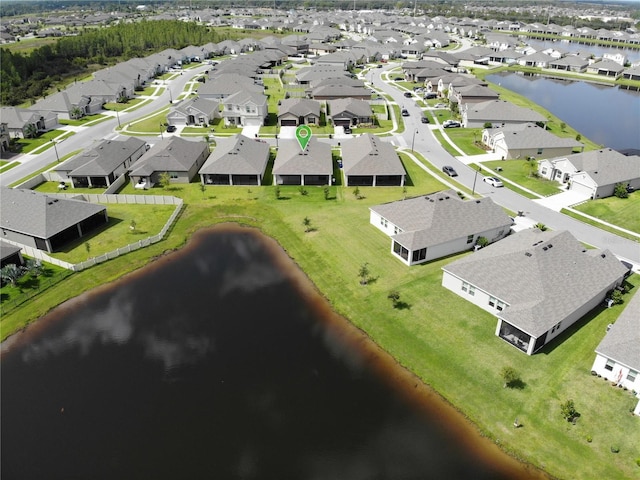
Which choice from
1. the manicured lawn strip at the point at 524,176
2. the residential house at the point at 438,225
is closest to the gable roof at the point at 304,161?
the residential house at the point at 438,225

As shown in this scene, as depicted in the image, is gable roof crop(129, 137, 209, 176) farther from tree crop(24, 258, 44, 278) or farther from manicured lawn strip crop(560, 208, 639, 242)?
manicured lawn strip crop(560, 208, 639, 242)

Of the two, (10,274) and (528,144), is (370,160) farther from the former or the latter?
(10,274)

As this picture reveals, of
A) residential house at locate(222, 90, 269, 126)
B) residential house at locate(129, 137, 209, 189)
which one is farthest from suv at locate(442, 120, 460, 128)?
residential house at locate(129, 137, 209, 189)

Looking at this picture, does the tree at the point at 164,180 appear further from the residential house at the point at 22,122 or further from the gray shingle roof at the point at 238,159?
the residential house at the point at 22,122

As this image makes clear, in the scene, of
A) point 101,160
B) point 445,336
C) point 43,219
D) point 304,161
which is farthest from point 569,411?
point 101,160

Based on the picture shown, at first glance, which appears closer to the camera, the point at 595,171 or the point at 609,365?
the point at 609,365

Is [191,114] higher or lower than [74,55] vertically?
lower
